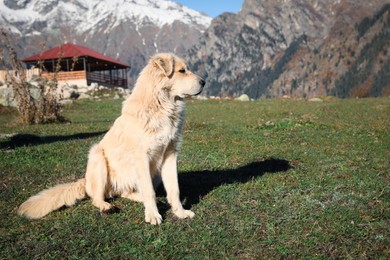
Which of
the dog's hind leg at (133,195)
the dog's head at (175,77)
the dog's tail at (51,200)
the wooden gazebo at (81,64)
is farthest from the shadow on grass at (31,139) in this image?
the wooden gazebo at (81,64)

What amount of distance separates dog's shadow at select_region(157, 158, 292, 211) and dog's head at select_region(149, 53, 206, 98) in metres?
1.88

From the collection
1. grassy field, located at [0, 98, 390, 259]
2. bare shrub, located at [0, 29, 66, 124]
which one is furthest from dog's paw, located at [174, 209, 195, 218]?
bare shrub, located at [0, 29, 66, 124]

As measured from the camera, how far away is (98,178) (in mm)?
6289

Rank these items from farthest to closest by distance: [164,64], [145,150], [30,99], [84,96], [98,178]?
[84,96]
[30,99]
[98,178]
[164,64]
[145,150]

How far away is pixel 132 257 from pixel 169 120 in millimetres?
2232

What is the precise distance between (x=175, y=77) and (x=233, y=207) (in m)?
2.30

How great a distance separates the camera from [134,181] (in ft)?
20.6

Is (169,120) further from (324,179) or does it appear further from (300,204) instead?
(324,179)

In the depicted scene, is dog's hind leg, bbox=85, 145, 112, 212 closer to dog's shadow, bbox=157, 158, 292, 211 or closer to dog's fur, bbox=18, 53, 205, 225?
dog's fur, bbox=18, 53, 205, 225

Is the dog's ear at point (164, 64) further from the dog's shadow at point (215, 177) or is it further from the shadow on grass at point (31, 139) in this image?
the shadow on grass at point (31, 139)

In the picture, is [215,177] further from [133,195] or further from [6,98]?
[6,98]

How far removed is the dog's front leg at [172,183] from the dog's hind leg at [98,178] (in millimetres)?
967

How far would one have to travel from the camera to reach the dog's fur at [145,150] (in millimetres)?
5836

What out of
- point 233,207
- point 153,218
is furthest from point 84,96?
point 153,218
